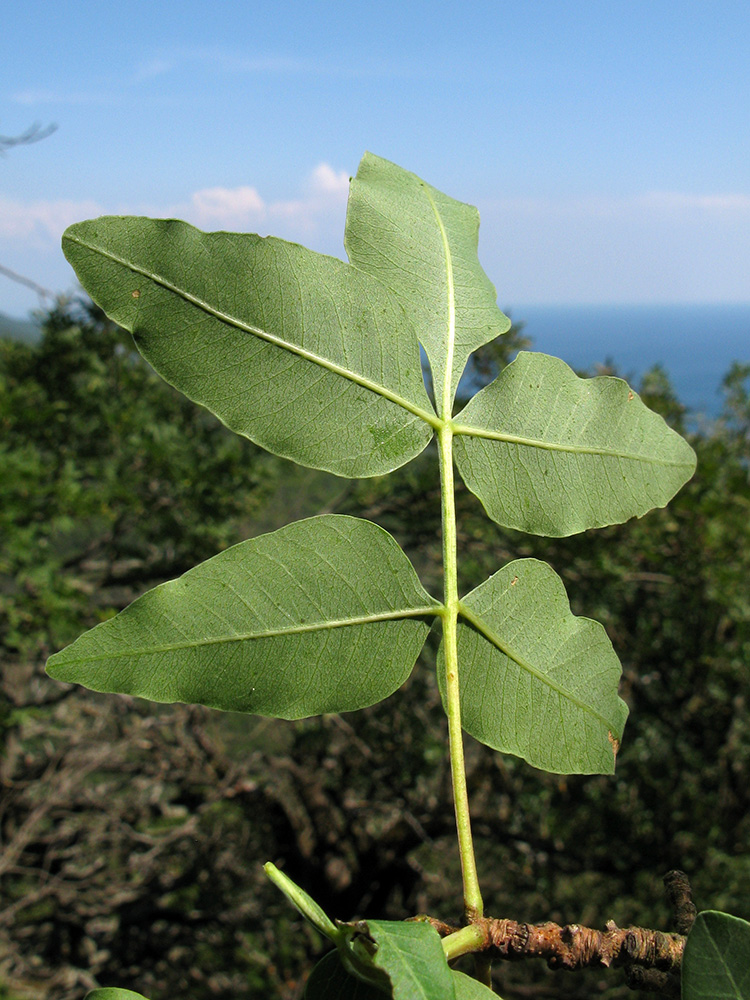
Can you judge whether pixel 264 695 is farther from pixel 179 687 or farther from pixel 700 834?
pixel 700 834

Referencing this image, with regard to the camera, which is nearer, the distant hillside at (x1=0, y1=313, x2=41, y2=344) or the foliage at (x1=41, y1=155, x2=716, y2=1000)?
the foliage at (x1=41, y1=155, x2=716, y2=1000)

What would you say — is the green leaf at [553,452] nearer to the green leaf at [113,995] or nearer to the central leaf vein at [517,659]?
the central leaf vein at [517,659]

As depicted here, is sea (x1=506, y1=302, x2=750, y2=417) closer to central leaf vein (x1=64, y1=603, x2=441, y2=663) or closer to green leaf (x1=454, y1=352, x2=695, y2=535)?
green leaf (x1=454, y1=352, x2=695, y2=535)

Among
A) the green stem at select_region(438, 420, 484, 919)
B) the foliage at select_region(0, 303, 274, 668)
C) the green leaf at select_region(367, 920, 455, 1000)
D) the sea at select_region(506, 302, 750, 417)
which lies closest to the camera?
the green leaf at select_region(367, 920, 455, 1000)

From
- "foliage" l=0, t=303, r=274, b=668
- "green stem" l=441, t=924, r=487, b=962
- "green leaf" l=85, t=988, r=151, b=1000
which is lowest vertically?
"foliage" l=0, t=303, r=274, b=668

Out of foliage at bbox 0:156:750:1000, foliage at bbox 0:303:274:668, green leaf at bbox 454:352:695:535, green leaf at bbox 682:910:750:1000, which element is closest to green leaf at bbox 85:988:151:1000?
green leaf at bbox 682:910:750:1000

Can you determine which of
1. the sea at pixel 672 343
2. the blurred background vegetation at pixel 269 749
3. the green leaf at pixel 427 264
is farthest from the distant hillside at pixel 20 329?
the sea at pixel 672 343

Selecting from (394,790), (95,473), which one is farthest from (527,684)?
(394,790)

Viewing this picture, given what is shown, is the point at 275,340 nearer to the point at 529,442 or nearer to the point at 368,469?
the point at 368,469
